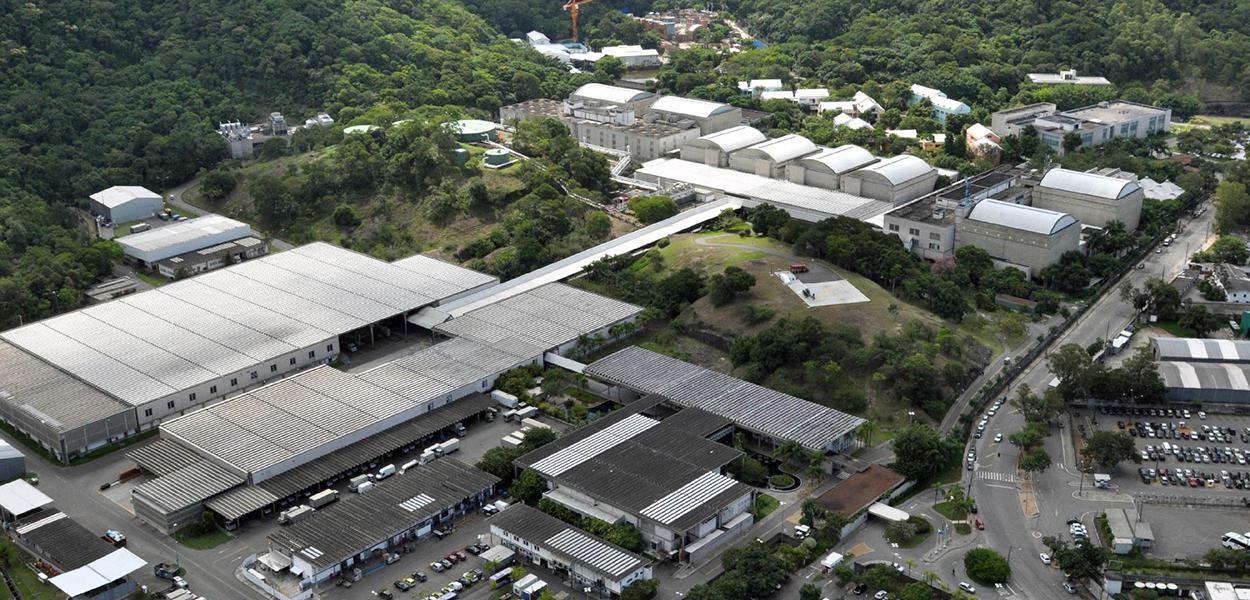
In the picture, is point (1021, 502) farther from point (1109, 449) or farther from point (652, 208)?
point (652, 208)

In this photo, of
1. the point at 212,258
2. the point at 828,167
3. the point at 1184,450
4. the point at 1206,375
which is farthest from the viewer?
the point at 828,167

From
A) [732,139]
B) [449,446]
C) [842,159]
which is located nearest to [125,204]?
[449,446]

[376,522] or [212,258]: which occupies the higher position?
[212,258]

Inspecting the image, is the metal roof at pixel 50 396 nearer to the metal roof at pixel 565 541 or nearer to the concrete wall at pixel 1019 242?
the metal roof at pixel 565 541

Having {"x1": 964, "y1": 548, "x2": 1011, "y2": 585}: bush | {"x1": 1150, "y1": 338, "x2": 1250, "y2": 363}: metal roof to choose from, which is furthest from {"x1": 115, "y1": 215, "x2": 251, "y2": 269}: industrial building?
{"x1": 1150, "y1": 338, "x2": 1250, "y2": 363}: metal roof

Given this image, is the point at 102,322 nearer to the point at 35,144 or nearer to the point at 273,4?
the point at 35,144
